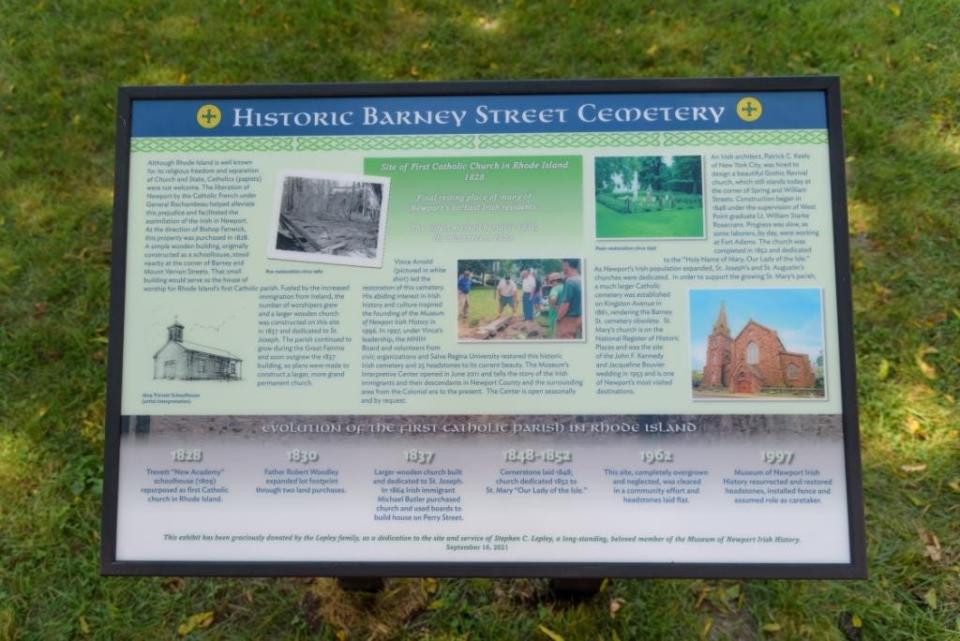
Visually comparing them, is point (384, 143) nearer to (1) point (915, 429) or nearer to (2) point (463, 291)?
(2) point (463, 291)

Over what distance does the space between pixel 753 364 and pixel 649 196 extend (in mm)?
492

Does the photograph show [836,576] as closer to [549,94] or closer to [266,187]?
[549,94]

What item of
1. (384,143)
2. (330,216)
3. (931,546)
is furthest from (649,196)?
(931,546)

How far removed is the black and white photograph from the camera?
178 centimetres

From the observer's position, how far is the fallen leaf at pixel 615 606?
94.7 inches

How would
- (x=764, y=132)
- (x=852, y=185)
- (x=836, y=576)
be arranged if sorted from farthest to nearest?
(x=852, y=185), (x=764, y=132), (x=836, y=576)

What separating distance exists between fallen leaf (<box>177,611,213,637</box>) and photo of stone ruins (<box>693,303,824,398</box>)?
73.0 inches

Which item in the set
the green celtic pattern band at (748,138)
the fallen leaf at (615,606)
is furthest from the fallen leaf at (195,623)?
the green celtic pattern band at (748,138)

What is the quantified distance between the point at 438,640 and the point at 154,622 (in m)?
1.00

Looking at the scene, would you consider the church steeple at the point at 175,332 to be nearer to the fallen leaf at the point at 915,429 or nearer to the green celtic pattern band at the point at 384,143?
the green celtic pattern band at the point at 384,143

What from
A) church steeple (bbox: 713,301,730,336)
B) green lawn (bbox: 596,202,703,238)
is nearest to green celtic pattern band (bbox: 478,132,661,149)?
green lawn (bbox: 596,202,703,238)

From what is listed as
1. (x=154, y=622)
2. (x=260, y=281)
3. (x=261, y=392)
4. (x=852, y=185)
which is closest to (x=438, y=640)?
(x=154, y=622)

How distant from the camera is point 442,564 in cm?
172

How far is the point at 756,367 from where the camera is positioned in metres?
1.73
